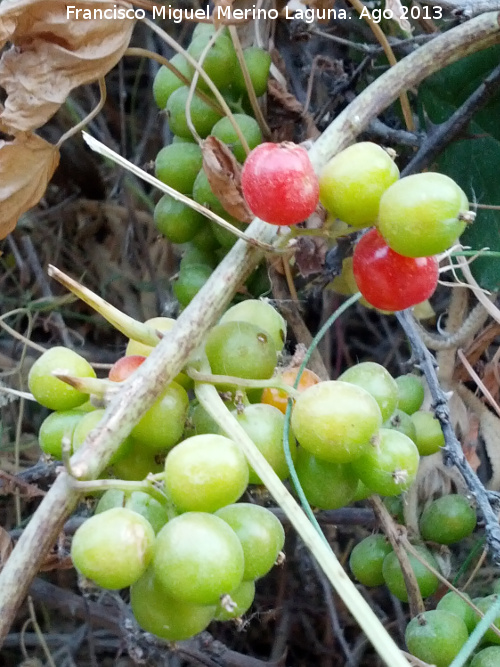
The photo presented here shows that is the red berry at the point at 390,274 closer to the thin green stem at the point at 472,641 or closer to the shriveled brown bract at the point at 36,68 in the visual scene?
the thin green stem at the point at 472,641

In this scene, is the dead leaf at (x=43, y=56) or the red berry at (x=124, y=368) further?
the dead leaf at (x=43, y=56)

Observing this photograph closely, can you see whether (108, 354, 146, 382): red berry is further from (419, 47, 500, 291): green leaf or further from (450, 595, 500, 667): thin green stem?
(419, 47, 500, 291): green leaf

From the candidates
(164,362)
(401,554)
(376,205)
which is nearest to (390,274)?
(376,205)

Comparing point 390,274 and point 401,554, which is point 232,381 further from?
point 401,554

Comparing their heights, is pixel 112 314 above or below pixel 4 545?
above

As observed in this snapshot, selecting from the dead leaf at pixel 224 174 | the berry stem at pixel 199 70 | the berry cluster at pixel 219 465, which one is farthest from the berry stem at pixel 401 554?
the berry stem at pixel 199 70

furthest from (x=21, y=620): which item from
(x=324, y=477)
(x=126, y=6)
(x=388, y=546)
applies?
(x=126, y=6)

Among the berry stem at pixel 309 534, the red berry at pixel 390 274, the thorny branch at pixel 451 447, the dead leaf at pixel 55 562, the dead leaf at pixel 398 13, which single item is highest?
the dead leaf at pixel 398 13
